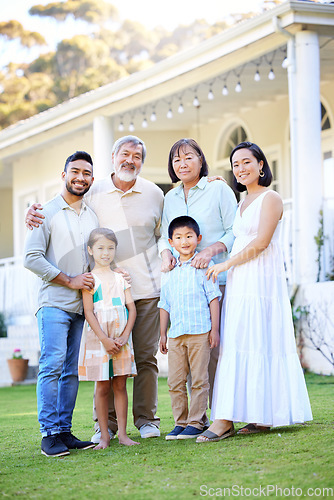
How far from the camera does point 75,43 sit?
3603 centimetres

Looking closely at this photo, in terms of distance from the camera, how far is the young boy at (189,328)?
4715 mm

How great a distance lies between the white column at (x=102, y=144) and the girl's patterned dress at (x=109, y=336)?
6689mm

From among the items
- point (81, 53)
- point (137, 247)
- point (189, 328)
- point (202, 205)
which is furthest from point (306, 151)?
point (81, 53)

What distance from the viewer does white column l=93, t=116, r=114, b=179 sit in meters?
11.5

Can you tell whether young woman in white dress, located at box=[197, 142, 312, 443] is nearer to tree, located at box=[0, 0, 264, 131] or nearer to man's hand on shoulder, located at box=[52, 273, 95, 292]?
man's hand on shoulder, located at box=[52, 273, 95, 292]

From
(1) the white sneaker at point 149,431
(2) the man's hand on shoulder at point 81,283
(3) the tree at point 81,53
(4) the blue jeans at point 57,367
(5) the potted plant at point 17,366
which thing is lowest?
(5) the potted plant at point 17,366

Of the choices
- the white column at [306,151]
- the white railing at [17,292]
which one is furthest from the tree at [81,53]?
the white column at [306,151]

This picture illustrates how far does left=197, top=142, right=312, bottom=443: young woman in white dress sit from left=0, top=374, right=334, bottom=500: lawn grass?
0.53ft

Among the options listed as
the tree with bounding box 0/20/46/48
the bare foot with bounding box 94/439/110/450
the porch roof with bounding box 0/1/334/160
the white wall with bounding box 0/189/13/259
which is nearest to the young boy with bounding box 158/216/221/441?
the bare foot with bounding box 94/439/110/450

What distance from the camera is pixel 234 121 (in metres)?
12.9

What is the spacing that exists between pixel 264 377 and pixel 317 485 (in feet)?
4.27

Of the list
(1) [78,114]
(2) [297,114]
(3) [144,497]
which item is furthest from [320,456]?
(1) [78,114]

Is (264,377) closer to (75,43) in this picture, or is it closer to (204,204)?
(204,204)

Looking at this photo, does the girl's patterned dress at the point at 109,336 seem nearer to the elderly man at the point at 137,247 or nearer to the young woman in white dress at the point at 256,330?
the elderly man at the point at 137,247
